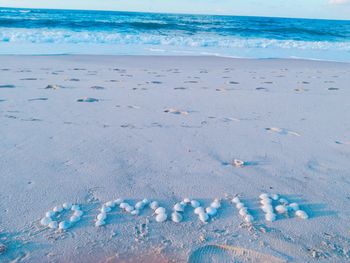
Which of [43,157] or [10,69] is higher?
[43,157]

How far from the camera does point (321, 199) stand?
8.87 feet

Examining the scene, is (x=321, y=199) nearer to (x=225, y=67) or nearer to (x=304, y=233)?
(x=304, y=233)

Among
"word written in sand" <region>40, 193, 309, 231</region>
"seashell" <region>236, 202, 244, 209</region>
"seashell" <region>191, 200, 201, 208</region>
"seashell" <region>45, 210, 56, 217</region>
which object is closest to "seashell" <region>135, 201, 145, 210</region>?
"word written in sand" <region>40, 193, 309, 231</region>

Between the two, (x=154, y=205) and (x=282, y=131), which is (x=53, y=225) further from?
(x=282, y=131)

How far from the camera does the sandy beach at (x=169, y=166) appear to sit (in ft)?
7.04

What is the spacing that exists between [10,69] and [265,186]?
6.97 metres

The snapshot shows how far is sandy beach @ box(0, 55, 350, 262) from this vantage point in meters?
2.15

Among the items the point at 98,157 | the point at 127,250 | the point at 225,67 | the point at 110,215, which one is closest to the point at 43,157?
the point at 98,157

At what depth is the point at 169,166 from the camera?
318 cm

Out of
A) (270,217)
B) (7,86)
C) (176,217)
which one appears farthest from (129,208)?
(7,86)

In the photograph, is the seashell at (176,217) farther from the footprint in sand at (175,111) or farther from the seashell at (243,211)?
the footprint in sand at (175,111)

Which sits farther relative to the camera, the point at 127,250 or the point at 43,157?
the point at 43,157

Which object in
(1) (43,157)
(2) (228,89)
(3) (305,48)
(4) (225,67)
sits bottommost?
(3) (305,48)

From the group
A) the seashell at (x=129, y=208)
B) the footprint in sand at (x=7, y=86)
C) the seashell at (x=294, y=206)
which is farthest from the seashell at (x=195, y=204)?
the footprint in sand at (x=7, y=86)
